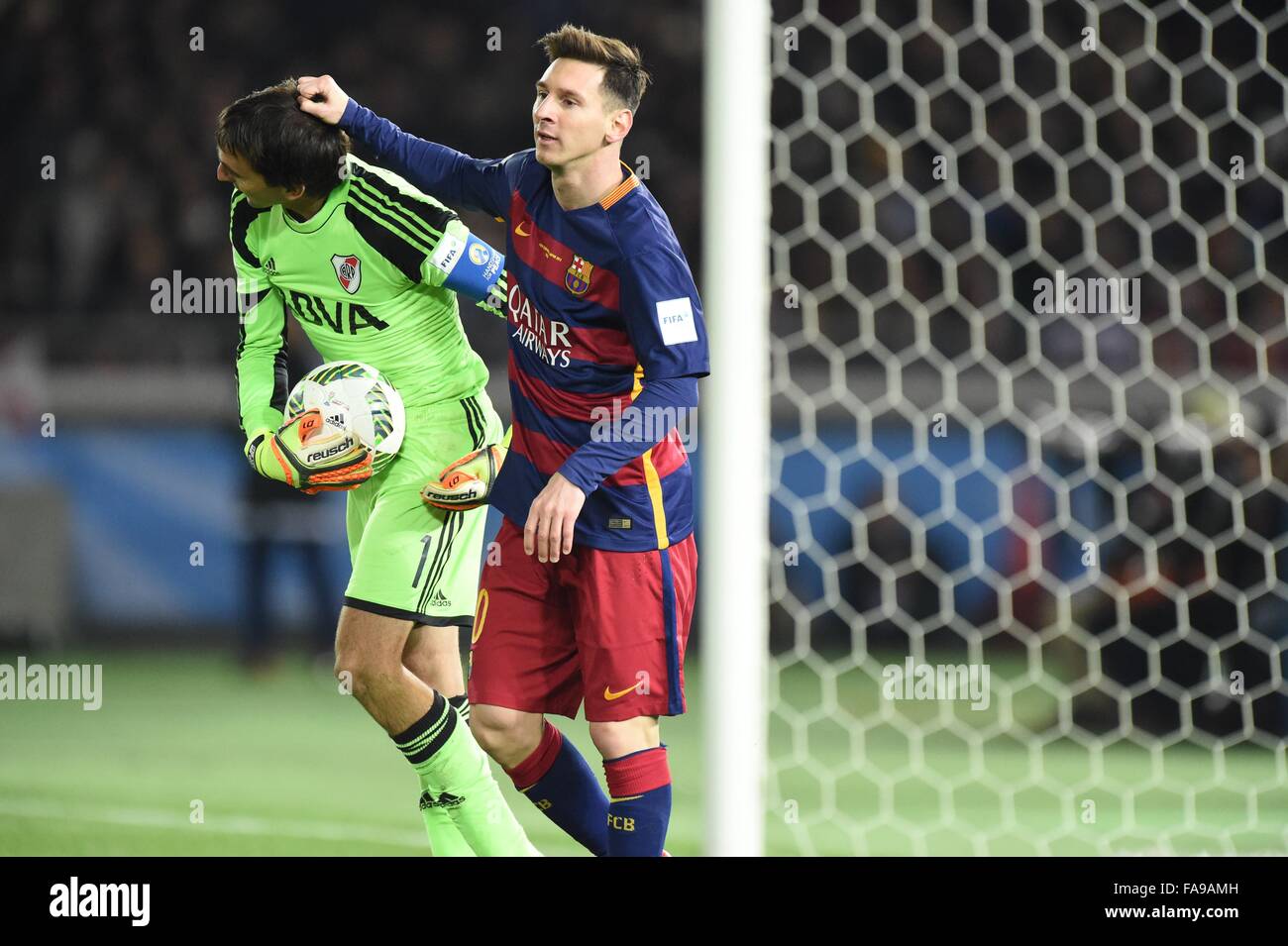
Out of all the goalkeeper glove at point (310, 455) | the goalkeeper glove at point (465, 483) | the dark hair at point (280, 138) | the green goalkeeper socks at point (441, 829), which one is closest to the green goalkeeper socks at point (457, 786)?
the green goalkeeper socks at point (441, 829)

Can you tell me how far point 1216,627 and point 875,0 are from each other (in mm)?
4906

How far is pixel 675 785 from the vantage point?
14.5 ft

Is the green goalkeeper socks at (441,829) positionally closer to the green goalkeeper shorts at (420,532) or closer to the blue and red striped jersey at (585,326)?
the green goalkeeper shorts at (420,532)

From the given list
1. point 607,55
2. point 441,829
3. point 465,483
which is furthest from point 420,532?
point 607,55

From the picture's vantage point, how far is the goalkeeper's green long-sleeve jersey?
310 cm

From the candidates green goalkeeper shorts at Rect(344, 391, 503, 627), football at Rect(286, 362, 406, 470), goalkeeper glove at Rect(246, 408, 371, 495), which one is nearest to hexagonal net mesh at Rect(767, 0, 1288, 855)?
green goalkeeper shorts at Rect(344, 391, 503, 627)

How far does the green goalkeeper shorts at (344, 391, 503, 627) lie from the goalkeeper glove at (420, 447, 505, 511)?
64mm

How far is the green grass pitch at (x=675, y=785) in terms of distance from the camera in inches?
147

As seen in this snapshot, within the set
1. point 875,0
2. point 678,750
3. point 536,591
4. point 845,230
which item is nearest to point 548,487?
point 536,591

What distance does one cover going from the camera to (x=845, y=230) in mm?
8219

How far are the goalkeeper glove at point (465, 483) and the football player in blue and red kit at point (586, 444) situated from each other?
99 millimetres

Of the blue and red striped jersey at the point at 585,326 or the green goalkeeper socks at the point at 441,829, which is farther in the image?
the green goalkeeper socks at the point at 441,829

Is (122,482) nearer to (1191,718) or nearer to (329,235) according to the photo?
(329,235)
